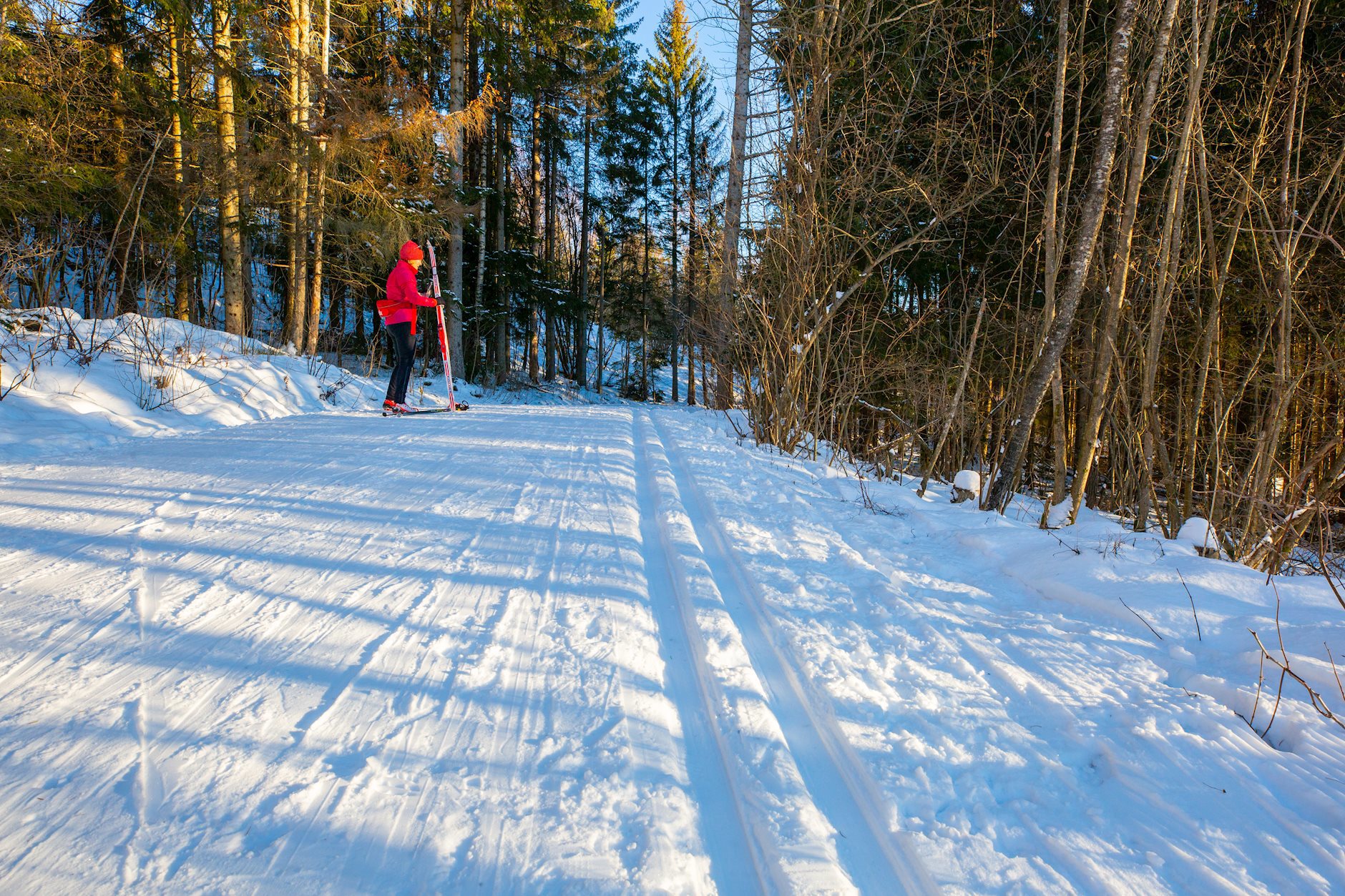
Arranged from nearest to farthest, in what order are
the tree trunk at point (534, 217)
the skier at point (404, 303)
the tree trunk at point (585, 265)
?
the skier at point (404, 303), the tree trunk at point (534, 217), the tree trunk at point (585, 265)

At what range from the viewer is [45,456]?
3889mm

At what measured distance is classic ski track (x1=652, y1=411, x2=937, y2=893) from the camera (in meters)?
1.18

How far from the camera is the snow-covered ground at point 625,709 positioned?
115 centimetres

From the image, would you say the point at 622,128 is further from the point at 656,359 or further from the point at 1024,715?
the point at 1024,715

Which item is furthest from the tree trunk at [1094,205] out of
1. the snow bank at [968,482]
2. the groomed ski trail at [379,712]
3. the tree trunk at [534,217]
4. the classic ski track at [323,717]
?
the tree trunk at [534,217]

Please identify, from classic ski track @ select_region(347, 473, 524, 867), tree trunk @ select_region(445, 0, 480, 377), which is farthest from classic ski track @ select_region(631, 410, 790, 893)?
tree trunk @ select_region(445, 0, 480, 377)

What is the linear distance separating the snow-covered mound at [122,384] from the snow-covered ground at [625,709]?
5.94 feet

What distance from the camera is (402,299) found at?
7141 millimetres

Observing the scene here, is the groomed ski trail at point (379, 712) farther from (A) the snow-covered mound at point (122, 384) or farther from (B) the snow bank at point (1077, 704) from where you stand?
(A) the snow-covered mound at point (122, 384)

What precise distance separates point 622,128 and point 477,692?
84.5 ft

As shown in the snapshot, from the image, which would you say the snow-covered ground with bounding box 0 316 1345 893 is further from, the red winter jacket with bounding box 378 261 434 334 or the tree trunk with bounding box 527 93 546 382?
the tree trunk with bounding box 527 93 546 382

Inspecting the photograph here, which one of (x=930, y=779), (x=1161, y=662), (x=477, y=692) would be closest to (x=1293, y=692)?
(x=1161, y=662)

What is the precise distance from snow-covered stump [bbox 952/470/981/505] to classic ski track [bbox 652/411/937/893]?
3.29 m

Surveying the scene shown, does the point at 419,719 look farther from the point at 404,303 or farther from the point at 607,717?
the point at 404,303
